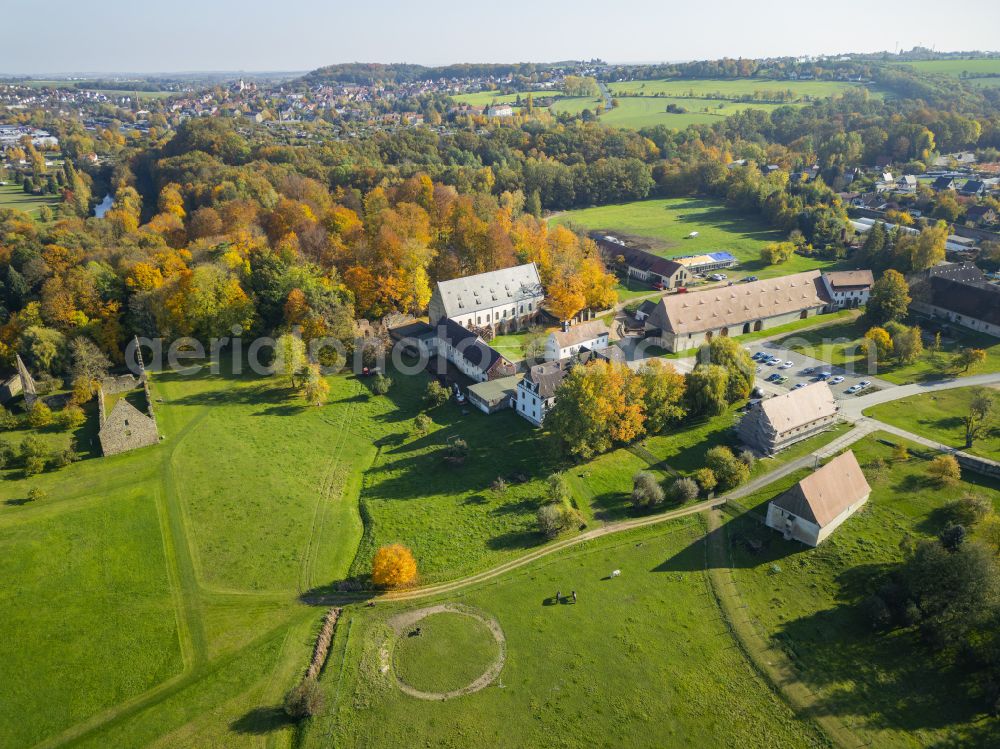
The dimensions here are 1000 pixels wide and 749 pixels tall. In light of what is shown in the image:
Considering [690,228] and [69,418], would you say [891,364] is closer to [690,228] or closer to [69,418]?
[690,228]

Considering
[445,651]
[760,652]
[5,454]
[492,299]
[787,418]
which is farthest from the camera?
[492,299]

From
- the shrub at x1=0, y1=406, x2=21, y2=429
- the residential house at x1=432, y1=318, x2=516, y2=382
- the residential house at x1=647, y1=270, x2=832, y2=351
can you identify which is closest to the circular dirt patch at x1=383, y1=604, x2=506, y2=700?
the residential house at x1=432, y1=318, x2=516, y2=382

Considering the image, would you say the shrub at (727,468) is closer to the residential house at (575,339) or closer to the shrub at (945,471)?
the shrub at (945,471)

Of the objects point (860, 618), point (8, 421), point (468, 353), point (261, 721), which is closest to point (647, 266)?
point (468, 353)

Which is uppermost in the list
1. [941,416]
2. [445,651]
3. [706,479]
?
[941,416]

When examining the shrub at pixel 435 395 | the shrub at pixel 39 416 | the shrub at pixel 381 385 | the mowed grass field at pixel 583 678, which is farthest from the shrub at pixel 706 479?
the shrub at pixel 39 416

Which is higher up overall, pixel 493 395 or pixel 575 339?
pixel 575 339

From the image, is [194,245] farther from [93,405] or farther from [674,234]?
[674,234]
